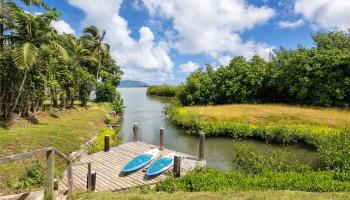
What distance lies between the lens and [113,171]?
1290cm

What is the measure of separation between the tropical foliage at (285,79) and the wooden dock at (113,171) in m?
24.2

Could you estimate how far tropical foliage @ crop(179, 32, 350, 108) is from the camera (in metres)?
31.9

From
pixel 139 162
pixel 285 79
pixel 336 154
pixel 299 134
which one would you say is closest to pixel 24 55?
pixel 139 162

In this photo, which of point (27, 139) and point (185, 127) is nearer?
point (27, 139)

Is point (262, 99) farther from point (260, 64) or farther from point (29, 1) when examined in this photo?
point (29, 1)

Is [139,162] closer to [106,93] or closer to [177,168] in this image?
[177,168]

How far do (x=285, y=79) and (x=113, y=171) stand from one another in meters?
29.6

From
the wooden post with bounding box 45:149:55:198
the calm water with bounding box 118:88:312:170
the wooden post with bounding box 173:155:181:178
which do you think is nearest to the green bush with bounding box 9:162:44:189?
the wooden post with bounding box 45:149:55:198

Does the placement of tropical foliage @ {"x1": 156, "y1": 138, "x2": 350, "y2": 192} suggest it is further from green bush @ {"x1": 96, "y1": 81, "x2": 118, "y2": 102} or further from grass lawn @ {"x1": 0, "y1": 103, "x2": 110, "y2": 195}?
green bush @ {"x1": 96, "y1": 81, "x2": 118, "y2": 102}

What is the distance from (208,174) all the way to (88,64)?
1495 inches

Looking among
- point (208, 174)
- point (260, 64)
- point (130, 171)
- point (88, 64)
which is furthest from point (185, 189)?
point (88, 64)

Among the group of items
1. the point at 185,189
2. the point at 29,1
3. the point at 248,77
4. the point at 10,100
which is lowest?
the point at 185,189

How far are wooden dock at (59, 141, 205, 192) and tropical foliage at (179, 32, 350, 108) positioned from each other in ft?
79.4

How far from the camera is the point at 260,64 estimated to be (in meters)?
42.2
